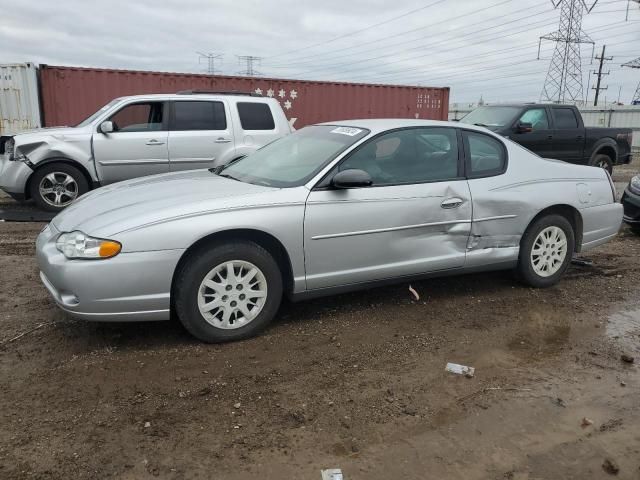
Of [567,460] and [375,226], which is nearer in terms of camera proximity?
[567,460]

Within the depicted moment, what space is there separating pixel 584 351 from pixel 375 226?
1706 millimetres

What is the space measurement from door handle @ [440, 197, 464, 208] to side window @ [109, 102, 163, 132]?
5.44 metres

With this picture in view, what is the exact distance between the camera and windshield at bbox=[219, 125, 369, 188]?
160 inches

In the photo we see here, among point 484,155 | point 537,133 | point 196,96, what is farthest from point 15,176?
point 537,133

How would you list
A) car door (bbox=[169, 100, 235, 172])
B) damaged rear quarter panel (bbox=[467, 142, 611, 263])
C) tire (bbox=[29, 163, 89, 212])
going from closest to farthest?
damaged rear quarter panel (bbox=[467, 142, 611, 263]) < tire (bbox=[29, 163, 89, 212]) < car door (bbox=[169, 100, 235, 172])

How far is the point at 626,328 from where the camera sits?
167 inches

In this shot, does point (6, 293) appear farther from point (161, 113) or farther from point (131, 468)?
point (161, 113)

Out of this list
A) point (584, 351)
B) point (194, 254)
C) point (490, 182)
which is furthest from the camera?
point (490, 182)

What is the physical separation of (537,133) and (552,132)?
485 mm

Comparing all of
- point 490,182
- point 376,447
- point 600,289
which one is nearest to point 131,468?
point 376,447

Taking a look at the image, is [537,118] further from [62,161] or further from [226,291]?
[226,291]

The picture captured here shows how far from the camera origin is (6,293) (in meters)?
4.60

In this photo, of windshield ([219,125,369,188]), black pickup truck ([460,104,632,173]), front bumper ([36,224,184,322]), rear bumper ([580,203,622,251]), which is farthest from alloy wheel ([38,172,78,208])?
black pickup truck ([460,104,632,173])

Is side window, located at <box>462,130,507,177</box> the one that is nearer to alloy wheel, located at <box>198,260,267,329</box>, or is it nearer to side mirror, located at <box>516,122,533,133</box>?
alloy wheel, located at <box>198,260,267,329</box>
